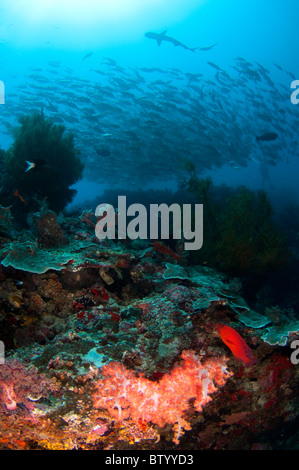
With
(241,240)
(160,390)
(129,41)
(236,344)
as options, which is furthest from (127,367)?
(129,41)

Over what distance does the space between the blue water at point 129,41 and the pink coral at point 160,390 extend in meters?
18.8

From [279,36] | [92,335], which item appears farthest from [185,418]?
[279,36]

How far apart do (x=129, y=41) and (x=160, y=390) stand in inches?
1738

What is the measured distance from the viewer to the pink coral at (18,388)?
221cm

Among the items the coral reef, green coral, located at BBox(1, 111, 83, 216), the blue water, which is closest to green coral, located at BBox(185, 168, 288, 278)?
the coral reef

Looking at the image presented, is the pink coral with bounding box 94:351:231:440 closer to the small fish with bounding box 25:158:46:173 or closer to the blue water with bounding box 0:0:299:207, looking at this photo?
the small fish with bounding box 25:158:46:173

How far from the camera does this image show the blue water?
24781 mm

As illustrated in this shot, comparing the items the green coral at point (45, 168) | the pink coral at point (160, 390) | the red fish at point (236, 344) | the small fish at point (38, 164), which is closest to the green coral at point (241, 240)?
the red fish at point (236, 344)

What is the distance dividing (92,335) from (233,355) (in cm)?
165

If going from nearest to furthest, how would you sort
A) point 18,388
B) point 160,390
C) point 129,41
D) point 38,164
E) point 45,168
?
point 18,388 < point 160,390 < point 38,164 < point 45,168 < point 129,41

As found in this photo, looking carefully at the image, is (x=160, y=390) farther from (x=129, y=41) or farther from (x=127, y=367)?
(x=129, y=41)

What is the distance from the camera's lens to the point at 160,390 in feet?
7.72

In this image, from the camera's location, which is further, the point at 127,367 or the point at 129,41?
the point at 129,41

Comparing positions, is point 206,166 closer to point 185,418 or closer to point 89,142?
point 89,142
